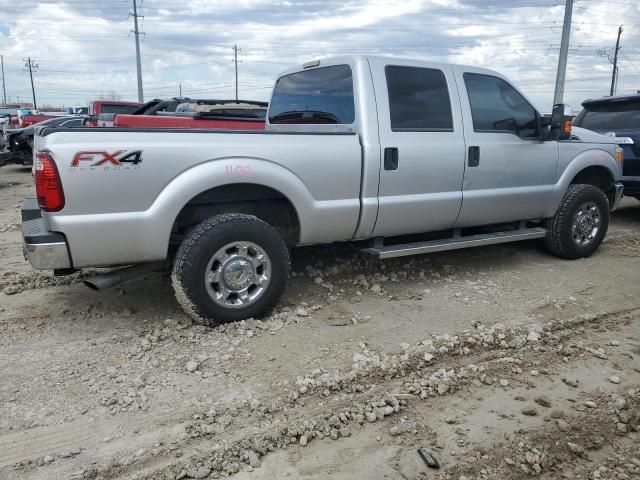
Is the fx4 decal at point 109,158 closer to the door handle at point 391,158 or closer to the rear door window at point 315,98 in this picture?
the rear door window at point 315,98

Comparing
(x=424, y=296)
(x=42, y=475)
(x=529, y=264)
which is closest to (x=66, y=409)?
(x=42, y=475)

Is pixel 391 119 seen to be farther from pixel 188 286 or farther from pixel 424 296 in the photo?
pixel 188 286

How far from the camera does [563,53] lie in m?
16.4

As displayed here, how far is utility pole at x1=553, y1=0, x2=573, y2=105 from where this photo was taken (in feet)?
53.7

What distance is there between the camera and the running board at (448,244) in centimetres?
480

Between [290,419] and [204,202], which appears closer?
[290,419]

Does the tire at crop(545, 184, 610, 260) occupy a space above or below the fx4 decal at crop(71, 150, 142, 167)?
below

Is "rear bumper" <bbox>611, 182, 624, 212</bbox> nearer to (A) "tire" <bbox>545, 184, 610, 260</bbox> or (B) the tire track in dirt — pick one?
(A) "tire" <bbox>545, 184, 610, 260</bbox>

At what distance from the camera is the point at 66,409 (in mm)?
3111

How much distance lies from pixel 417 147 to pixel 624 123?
210 inches

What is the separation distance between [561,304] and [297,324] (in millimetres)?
2283

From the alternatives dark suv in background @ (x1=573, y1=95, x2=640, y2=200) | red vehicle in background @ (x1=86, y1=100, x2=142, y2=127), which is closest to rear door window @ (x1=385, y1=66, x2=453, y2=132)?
dark suv in background @ (x1=573, y1=95, x2=640, y2=200)

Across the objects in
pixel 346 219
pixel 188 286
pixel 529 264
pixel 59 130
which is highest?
pixel 59 130

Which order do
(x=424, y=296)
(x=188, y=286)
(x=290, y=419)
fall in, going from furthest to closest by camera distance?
(x=424, y=296) → (x=188, y=286) → (x=290, y=419)
